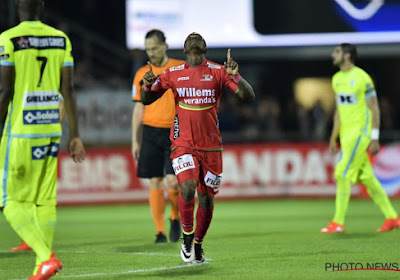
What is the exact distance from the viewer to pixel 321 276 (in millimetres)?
8008

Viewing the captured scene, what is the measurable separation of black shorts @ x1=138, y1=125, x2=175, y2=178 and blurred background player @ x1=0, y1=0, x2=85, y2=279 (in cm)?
395

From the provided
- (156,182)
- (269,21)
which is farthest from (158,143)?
(269,21)

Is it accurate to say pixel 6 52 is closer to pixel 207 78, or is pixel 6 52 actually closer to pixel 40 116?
pixel 40 116

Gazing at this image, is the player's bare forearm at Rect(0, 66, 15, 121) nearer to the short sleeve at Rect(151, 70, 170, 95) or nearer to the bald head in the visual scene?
the bald head

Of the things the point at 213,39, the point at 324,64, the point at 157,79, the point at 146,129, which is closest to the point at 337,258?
the point at 157,79

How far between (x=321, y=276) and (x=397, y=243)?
298 cm

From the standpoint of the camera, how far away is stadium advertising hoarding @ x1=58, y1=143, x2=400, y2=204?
19703mm

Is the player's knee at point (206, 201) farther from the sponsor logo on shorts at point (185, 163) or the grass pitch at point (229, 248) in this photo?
the grass pitch at point (229, 248)

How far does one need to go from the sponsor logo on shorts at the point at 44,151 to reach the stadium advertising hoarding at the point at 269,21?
654 inches

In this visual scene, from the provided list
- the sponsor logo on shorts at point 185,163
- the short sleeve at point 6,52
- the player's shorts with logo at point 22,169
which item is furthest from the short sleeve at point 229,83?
the short sleeve at point 6,52

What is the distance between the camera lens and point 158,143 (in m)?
11.3

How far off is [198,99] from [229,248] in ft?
7.64

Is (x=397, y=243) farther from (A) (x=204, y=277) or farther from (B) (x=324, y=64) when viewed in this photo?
(B) (x=324, y=64)

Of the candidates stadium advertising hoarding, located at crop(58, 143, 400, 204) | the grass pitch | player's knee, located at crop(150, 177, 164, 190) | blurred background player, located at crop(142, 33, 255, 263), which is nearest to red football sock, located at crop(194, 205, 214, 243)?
blurred background player, located at crop(142, 33, 255, 263)
